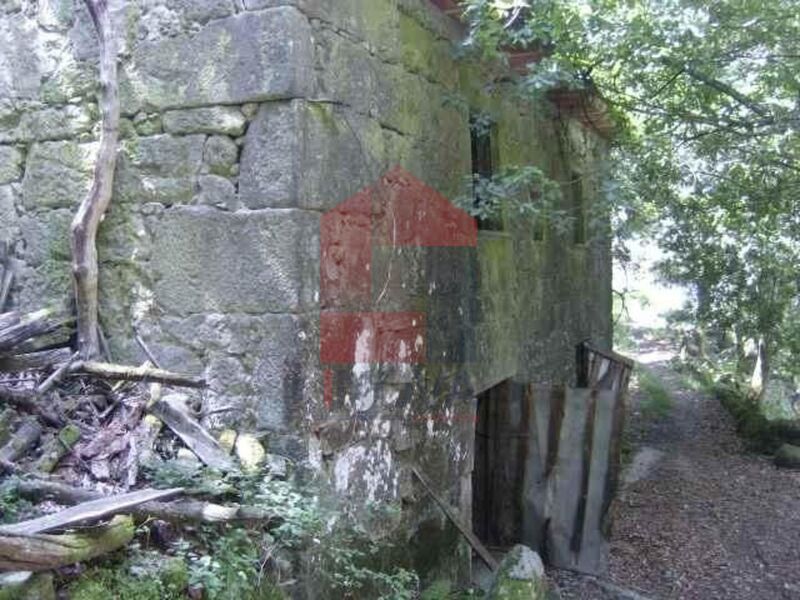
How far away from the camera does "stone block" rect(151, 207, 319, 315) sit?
3619mm

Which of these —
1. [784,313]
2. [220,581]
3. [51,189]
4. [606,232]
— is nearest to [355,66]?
[51,189]

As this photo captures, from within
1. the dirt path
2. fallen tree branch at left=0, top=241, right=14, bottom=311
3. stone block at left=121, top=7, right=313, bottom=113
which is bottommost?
the dirt path

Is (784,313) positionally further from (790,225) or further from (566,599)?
(566,599)

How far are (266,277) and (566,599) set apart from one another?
327 cm

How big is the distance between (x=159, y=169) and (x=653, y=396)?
38.4 feet

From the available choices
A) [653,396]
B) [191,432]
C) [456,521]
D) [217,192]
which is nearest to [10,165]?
[217,192]

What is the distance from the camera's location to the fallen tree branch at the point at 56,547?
8.07 feet

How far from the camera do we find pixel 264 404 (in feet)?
12.0

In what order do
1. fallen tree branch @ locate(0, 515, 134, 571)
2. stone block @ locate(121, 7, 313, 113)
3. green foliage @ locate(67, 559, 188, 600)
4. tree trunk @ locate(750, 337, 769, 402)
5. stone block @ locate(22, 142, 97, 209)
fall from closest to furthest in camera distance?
fallen tree branch @ locate(0, 515, 134, 571)
green foliage @ locate(67, 559, 188, 600)
stone block @ locate(121, 7, 313, 113)
stone block @ locate(22, 142, 97, 209)
tree trunk @ locate(750, 337, 769, 402)

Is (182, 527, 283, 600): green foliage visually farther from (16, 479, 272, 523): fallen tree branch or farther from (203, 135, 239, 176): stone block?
(203, 135, 239, 176): stone block

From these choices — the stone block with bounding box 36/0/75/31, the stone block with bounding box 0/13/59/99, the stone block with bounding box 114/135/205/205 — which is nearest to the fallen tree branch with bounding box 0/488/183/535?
the stone block with bounding box 114/135/205/205

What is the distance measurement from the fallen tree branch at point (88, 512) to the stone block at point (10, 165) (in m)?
2.01

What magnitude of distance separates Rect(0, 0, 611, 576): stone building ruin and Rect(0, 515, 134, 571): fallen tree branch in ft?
3.12

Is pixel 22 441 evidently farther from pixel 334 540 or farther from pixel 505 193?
pixel 505 193
